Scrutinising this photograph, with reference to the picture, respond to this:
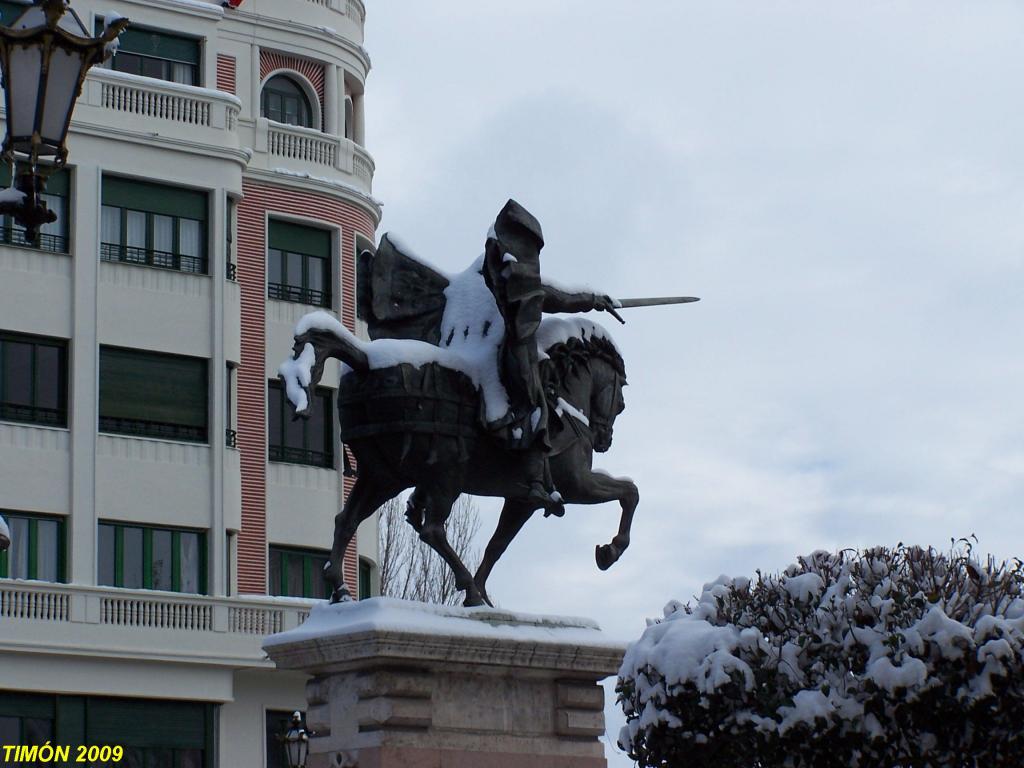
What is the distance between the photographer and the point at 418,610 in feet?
38.0

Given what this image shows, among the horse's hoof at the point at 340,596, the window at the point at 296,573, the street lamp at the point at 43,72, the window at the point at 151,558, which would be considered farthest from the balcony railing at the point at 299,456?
the street lamp at the point at 43,72

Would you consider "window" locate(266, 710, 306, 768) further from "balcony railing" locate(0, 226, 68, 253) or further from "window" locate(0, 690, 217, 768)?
"balcony railing" locate(0, 226, 68, 253)

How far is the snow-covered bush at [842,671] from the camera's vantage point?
15.1 m

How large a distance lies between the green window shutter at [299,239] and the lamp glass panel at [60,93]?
23.9 m

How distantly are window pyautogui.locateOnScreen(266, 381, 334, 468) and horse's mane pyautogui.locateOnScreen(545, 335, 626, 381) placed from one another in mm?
19346

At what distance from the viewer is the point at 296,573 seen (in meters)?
32.0

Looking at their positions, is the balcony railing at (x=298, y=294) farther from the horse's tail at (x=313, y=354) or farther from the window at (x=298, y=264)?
the horse's tail at (x=313, y=354)

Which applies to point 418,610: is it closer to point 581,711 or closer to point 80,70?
point 581,711

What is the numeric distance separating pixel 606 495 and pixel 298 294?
68.1ft

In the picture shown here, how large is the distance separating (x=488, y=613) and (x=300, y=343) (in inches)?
77.4

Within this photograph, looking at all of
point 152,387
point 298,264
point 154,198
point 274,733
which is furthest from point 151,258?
point 274,733

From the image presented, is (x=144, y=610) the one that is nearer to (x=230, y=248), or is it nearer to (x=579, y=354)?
(x=230, y=248)

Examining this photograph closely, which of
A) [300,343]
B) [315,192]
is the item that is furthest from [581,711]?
[315,192]

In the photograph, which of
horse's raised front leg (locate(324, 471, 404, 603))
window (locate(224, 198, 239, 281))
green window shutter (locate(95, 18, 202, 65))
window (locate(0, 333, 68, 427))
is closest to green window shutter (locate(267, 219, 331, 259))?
window (locate(224, 198, 239, 281))
